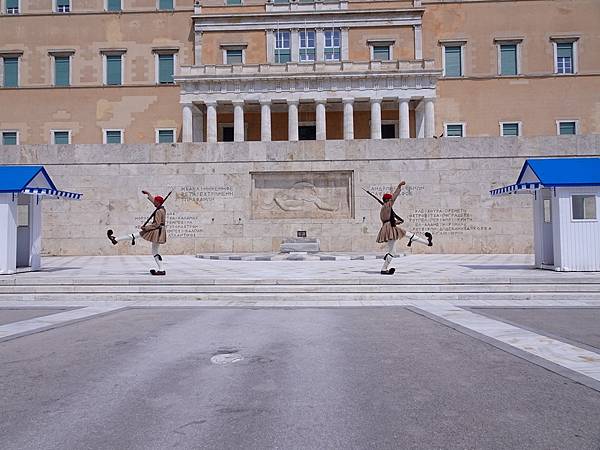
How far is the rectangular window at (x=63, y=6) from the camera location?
154ft

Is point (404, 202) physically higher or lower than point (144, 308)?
higher

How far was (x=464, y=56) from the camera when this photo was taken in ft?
149

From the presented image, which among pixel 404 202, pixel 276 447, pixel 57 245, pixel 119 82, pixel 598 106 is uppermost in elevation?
pixel 119 82

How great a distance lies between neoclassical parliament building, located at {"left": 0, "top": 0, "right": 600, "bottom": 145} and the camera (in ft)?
148

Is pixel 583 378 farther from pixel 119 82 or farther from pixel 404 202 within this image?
pixel 119 82

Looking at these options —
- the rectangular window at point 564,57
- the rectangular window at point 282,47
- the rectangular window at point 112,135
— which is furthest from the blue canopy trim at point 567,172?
the rectangular window at point 112,135

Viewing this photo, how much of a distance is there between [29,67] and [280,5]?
25.0 meters

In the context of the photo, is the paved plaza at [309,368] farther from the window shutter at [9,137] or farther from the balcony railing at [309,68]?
the window shutter at [9,137]

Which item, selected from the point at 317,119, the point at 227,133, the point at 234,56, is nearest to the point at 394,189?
the point at 317,119

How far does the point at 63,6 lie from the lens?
47188 mm

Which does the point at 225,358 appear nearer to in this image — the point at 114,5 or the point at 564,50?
the point at 114,5

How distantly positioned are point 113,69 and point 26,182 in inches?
1444

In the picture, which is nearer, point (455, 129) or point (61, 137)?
point (455, 129)

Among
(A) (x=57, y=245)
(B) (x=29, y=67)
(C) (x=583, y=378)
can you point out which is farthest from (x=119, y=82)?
(C) (x=583, y=378)
